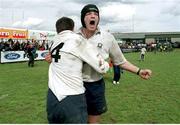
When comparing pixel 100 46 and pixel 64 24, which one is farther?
pixel 100 46

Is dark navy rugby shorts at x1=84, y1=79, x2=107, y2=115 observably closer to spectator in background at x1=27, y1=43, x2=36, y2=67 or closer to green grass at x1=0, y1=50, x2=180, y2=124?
green grass at x1=0, y1=50, x2=180, y2=124

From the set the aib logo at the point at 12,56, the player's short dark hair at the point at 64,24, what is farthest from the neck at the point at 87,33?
the aib logo at the point at 12,56

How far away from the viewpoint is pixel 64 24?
3609mm

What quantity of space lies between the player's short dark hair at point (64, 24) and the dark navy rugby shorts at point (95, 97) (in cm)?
88

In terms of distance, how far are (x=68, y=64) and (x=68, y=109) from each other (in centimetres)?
41

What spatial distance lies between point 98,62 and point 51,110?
2.16ft

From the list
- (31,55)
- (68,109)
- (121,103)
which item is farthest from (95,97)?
(31,55)

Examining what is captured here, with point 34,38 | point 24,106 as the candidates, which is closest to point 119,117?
point 24,106

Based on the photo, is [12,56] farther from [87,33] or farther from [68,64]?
[68,64]

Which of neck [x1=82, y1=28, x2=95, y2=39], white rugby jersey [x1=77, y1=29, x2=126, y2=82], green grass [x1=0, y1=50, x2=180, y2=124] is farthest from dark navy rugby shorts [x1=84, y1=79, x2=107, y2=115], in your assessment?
green grass [x1=0, y1=50, x2=180, y2=124]

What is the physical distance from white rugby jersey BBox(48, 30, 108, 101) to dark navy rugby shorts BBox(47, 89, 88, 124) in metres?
0.05

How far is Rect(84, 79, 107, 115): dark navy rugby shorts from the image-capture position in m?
4.31

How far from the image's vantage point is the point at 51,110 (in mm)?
3516

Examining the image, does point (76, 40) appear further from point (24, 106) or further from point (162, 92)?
point (162, 92)
